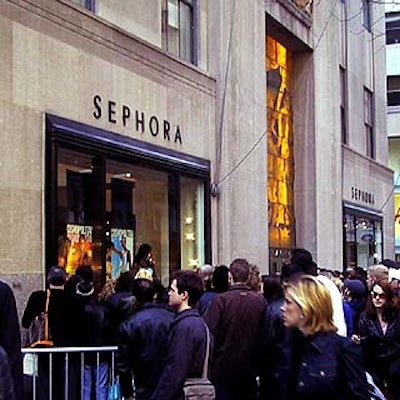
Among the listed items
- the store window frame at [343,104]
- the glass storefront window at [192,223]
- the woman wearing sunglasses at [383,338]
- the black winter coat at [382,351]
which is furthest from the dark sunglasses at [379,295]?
the store window frame at [343,104]

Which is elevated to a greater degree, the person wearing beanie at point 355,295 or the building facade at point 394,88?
the building facade at point 394,88

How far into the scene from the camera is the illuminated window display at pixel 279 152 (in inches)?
874

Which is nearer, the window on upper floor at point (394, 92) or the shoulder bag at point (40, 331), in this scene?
the shoulder bag at point (40, 331)

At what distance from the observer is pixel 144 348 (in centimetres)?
709

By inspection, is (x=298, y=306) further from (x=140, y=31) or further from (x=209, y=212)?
(x=209, y=212)

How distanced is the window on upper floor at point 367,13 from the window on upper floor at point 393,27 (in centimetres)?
1387

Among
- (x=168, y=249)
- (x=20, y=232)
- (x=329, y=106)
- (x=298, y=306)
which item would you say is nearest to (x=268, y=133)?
(x=329, y=106)

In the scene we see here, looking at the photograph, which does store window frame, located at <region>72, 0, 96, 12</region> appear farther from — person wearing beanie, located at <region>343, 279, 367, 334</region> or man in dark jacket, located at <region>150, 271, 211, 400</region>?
man in dark jacket, located at <region>150, 271, 211, 400</region>

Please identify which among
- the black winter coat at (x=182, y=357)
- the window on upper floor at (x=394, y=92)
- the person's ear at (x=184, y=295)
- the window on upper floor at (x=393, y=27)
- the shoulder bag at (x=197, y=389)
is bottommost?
the shoulder bag at (x=197, y=389)

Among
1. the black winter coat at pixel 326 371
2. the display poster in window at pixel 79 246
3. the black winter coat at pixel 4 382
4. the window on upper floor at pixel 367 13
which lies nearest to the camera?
the black winter coat at pixel 4 382

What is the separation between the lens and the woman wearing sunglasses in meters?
7.40

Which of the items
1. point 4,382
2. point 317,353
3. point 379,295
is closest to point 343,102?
point 379,295

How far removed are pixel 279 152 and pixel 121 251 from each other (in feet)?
32.1

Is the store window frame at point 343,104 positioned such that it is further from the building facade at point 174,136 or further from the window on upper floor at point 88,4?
the window on upper floor at point 88,4
